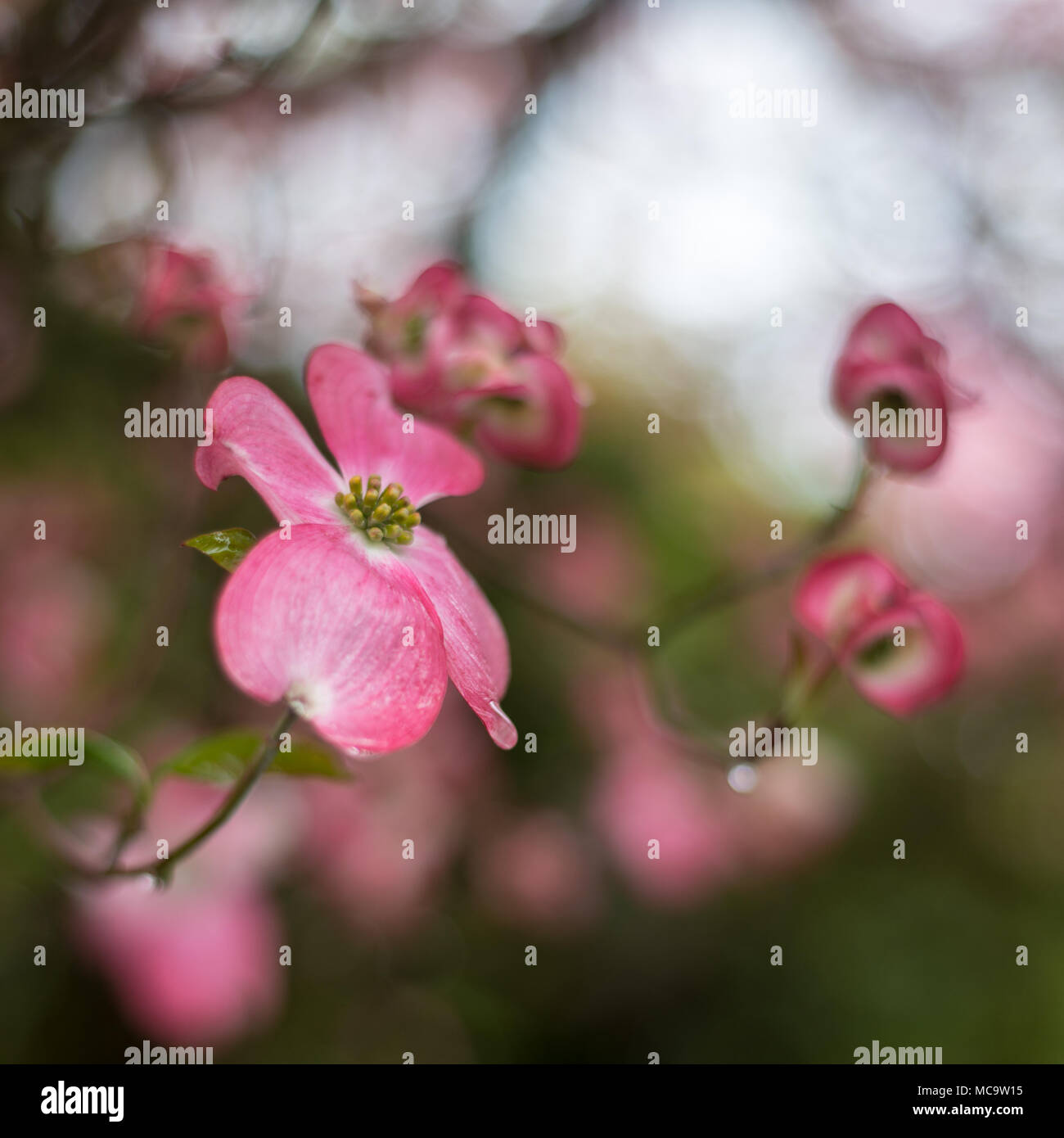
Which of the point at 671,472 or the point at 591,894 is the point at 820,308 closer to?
the point at 671,472

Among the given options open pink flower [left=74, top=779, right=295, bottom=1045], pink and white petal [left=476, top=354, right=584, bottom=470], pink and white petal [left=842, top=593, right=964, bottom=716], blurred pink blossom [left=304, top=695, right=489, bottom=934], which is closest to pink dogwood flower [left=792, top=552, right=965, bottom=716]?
pink and white petal [left=842, top=593, right=964, bottom=716]

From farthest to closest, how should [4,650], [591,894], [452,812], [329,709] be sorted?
1. [591,894]
2. [452,812]
3. [4,650]
4. [329,709]

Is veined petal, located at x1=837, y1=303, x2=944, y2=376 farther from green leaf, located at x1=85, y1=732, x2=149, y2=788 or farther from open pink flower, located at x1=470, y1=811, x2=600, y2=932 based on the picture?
open pink flower, located at x1=470, y1=811, x2=600, y2=932

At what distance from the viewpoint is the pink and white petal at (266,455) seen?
32cm

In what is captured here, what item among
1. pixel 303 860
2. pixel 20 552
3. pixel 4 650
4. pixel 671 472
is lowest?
pixel 303 860

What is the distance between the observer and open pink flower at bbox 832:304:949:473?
1.53ft

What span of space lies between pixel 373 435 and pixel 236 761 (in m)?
0.16

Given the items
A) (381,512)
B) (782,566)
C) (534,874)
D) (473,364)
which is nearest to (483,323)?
(473,364)

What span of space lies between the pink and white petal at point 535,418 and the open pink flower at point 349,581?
0.07 meters

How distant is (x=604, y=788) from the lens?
4.08 feet

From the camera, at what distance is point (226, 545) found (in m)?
0.32

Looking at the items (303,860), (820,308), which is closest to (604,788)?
(303,860)

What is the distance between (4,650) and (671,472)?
39.5 inches

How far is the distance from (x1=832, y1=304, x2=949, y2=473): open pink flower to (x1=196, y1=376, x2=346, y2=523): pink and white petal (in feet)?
0.89
